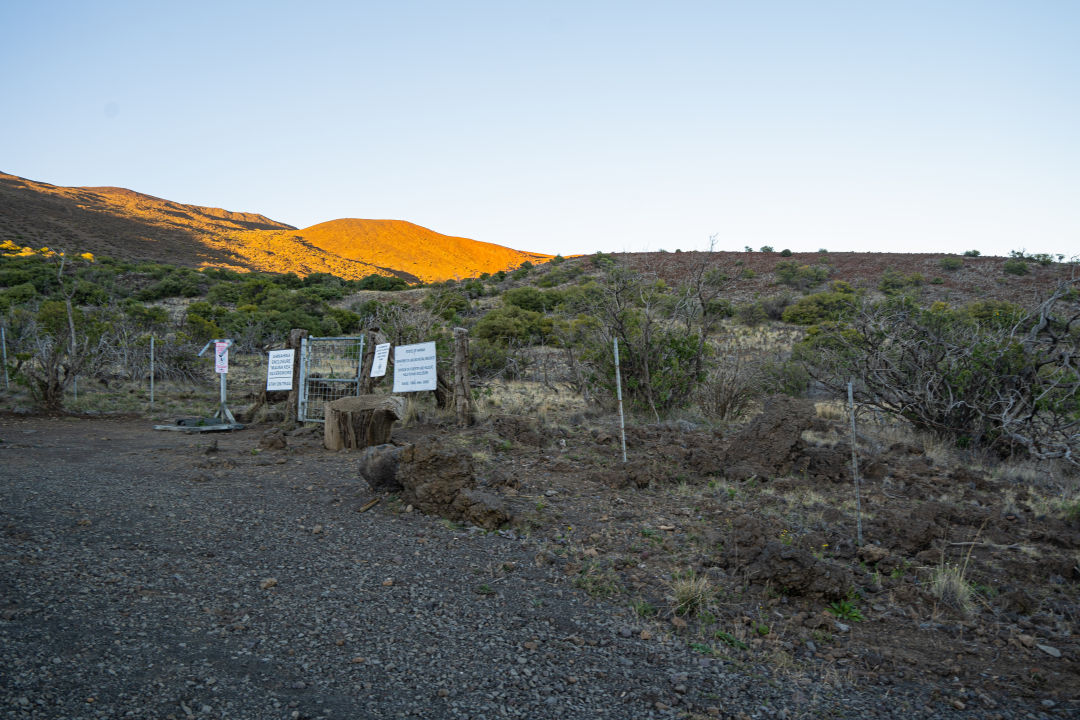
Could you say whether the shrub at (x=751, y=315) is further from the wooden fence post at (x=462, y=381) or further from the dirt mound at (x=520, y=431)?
the dirt mound at (x=520, y=431)

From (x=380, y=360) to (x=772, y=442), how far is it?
6015 millimetres

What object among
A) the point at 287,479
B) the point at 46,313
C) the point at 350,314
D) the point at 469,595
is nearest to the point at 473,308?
the point at 350,314

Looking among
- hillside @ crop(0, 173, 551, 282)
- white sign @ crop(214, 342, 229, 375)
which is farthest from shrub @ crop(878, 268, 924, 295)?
hillside @ crop(0, 173, 551, 282)

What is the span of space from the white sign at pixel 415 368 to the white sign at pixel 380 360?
39cm

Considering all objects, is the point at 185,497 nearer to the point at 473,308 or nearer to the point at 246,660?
the point at 246,660

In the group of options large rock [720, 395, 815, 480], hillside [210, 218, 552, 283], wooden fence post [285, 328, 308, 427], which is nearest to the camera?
large rock [720, 395, 815, 480]

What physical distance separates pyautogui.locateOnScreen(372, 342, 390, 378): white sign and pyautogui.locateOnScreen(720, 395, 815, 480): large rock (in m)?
5.36

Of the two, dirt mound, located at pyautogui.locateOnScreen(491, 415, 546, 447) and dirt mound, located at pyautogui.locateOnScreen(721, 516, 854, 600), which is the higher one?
dirt mound, located at pyautogui.locateOnScreen(491, 415, 546, 447)

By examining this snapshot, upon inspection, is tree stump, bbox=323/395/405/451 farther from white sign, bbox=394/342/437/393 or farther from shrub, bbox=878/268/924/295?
shrub, bbox=878/268/924/295

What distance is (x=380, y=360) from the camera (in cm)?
1012

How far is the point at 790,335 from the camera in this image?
1011 inches

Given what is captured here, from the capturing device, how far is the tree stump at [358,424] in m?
8.95

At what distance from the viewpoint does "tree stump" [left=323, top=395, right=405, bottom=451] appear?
29.3 feet

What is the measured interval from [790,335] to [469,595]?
2424 cm
